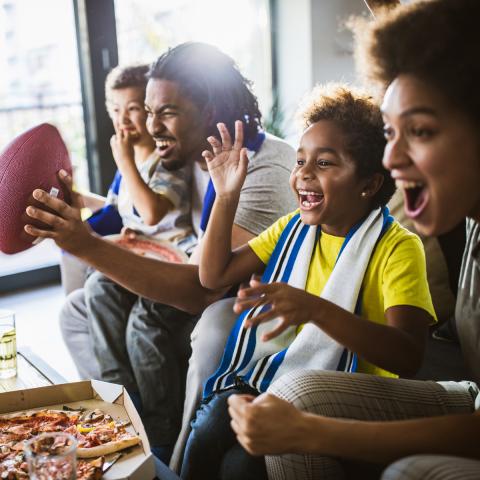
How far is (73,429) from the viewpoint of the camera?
1.31 metres

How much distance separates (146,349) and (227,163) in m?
0.68

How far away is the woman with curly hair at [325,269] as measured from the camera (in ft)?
4.28

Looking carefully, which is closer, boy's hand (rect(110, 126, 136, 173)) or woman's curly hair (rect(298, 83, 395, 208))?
woman's curly hair (rect(298, 83, 395, 208))

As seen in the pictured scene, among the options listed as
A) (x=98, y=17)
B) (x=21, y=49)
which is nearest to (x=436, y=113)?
(x=98, y=17)

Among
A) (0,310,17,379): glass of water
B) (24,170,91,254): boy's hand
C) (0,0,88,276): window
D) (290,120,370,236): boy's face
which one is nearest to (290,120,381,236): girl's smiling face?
(290,120,370,236): boy's face

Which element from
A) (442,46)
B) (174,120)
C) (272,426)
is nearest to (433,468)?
(272,426)

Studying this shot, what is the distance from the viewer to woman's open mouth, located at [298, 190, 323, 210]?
4.85ft

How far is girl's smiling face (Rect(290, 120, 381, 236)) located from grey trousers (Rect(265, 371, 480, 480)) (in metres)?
0.40

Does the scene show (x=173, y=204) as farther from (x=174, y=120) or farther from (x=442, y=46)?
(x=442, y=46)

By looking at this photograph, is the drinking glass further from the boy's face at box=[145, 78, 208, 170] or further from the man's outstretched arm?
→ the boy's face at box=[145, 78, 208, 170]

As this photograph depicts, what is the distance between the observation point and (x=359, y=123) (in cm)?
146

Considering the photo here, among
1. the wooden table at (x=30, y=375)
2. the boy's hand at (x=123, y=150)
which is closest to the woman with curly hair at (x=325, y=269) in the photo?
the wooden table at (x=30, y=375)

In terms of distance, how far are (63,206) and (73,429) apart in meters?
0.52

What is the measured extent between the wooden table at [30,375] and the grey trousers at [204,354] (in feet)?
1.04
